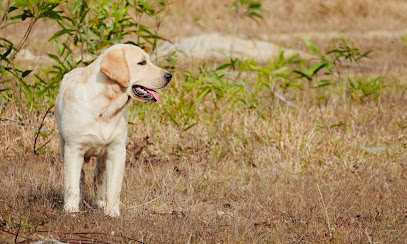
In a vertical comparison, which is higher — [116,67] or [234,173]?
[116,67]

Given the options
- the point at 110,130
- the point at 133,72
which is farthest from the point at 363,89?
the point at 110,130

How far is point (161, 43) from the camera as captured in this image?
13828 mm

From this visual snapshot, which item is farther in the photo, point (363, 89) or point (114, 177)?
point (363, 89)

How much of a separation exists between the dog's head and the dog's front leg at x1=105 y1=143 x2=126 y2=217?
438mm

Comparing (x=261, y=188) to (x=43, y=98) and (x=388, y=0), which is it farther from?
(x=388, y=0)

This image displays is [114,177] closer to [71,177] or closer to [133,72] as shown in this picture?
[71,177]

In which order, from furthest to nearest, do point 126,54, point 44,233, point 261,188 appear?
point 261,188 < point 126,54 < point 44,233

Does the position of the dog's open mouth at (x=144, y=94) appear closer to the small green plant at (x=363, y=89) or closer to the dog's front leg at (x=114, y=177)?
the dog's front leg at (x=114, y=177)

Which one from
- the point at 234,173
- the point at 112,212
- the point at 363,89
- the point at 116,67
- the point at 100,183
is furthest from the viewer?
the point at 363,89

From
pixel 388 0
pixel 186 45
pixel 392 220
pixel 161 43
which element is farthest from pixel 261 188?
pixel 388 0

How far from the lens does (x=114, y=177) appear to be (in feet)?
15.9

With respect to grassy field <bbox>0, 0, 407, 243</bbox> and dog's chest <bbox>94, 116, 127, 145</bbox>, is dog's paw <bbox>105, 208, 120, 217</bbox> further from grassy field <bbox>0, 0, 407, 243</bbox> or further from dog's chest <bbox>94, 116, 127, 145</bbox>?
dog's chest <bbox>94, 116, 127, 145</bbox>

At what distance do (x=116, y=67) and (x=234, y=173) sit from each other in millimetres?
2182

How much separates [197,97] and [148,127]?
33.3 inches
